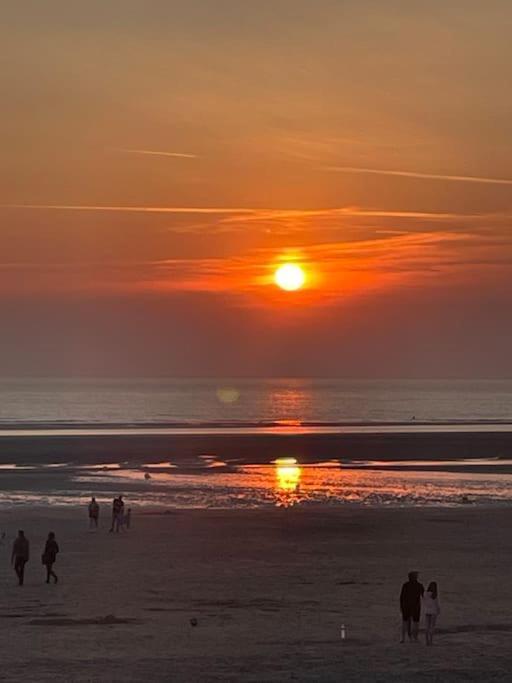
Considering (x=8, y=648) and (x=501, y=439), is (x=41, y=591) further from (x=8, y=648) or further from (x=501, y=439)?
(x=501, y=439)

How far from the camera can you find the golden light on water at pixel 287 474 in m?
63.8

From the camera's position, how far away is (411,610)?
25.9 meters

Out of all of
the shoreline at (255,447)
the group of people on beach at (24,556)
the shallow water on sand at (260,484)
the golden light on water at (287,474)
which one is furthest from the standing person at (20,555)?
the shoreline at (255,447)

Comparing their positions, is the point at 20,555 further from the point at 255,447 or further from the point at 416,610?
the point at 255,447

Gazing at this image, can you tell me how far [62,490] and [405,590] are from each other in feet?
127

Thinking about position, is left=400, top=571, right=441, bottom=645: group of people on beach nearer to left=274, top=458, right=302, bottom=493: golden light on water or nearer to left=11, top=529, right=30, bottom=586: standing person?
left=11, top=529, right=30, bottom=586: standing person

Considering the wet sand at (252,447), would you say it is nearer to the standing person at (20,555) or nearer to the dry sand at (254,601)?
the dry sand at (254,601)

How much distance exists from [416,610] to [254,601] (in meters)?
5.70

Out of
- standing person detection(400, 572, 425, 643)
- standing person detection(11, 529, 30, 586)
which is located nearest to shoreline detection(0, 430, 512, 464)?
standing person detection(11, 529, 30, 586)

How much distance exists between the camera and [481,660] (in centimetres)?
2402

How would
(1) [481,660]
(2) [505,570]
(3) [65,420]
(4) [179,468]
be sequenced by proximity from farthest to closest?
1. (3) [65,420]
2. (4) [179,468]
3. (2) [505,570]
4. (1) [481,660]

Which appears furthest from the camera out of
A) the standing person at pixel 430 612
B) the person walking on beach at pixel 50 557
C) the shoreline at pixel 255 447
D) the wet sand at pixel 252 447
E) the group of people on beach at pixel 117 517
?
the wet sand at pixel 252 447

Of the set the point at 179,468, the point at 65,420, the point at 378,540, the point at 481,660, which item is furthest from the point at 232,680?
the point at 65,420

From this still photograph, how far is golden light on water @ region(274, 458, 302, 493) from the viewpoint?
209 feet
